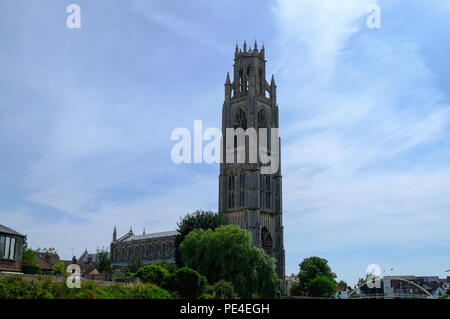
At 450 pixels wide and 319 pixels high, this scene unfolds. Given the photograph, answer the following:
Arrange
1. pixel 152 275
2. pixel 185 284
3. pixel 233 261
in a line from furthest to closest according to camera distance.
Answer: pixel 233 261
pixel 152 275
pixel 185 284

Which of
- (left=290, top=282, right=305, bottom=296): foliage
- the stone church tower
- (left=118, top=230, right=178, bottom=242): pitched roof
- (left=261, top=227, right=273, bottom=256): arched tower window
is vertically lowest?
(left=290, top=282, right=305, bottom=296): foliage

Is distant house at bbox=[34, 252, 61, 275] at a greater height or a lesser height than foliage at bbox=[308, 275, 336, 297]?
greater

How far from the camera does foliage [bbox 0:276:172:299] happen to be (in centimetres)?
2775

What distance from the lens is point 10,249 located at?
42.7 meters

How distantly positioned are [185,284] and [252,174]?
55501 millimetres

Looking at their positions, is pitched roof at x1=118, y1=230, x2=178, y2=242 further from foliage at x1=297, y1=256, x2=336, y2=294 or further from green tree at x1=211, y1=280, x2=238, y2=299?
green tree at x1=211, y1=280, x2=238, y2=299

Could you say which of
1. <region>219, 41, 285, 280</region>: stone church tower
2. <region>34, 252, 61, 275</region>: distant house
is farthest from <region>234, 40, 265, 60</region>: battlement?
<region>34, 252, 61, 275</region>: distant house

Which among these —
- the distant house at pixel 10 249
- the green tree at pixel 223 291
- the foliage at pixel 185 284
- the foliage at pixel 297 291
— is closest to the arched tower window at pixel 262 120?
the foliage at pixel 297 291

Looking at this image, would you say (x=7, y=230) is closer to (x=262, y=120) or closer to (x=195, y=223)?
(x=195, y=223)

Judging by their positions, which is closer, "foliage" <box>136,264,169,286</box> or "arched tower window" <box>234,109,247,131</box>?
"foliage" <box>136,264,169,286</box>

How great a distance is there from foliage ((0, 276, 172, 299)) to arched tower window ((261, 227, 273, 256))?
58.3 metres

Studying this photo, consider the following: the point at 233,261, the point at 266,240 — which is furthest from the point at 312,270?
the point at 233,261

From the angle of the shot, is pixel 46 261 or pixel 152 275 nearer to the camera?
pixel 152 275

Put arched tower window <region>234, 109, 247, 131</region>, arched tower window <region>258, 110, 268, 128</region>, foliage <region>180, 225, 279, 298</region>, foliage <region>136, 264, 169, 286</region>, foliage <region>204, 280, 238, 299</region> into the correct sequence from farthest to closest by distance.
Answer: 1. arched tower window <region>258, 110, 268, 128</region>
2. arched tower window <region>234, 109, 247, 131</region>
3. foliage <region>180, 225, 279, 298</region>
4. foliage <region>136, 264, 169, 286</region>
5. foliage <region>204, 280, 238, 299</region>
